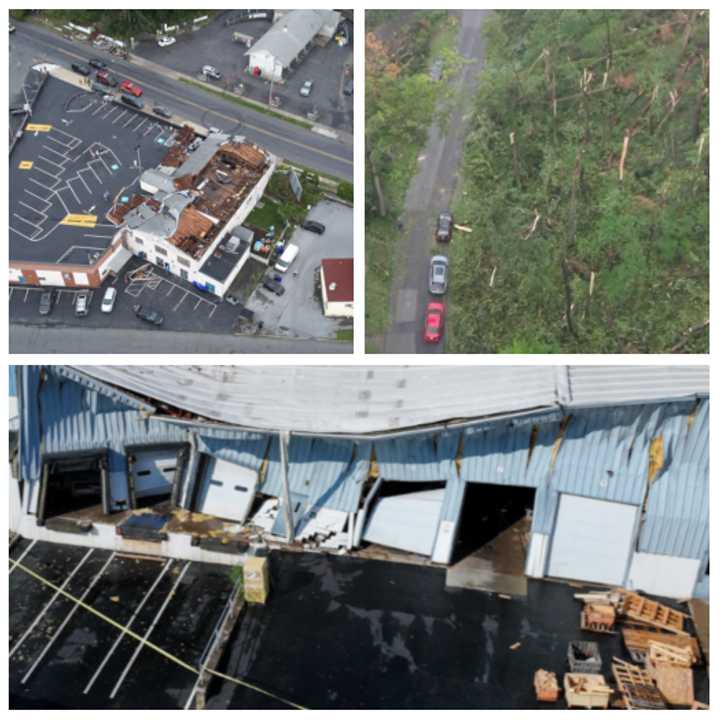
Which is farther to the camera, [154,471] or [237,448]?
[154,471]

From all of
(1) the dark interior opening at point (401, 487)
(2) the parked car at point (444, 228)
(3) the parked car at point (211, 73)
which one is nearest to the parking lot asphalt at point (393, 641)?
→ (1) the dark interior opening at point (401, 487)

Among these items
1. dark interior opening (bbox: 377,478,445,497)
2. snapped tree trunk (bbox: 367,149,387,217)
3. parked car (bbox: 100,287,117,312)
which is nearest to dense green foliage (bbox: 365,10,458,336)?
snapped tree trunk (bbox: 367,149,387,217)

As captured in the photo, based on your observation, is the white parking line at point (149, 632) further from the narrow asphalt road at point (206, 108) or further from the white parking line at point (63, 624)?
the narrow asphalt road at point (206, 108)

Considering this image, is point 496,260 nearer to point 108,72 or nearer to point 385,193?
point 385,193

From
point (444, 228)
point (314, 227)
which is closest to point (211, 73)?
point (314, 227)

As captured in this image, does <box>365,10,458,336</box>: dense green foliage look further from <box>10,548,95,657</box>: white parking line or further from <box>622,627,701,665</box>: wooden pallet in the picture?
<box>622,627,701,665</box>: wooden pallet

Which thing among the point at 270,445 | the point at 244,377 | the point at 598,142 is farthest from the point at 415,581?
the point at 598,142

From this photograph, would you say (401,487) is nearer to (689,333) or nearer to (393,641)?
(393,641)
